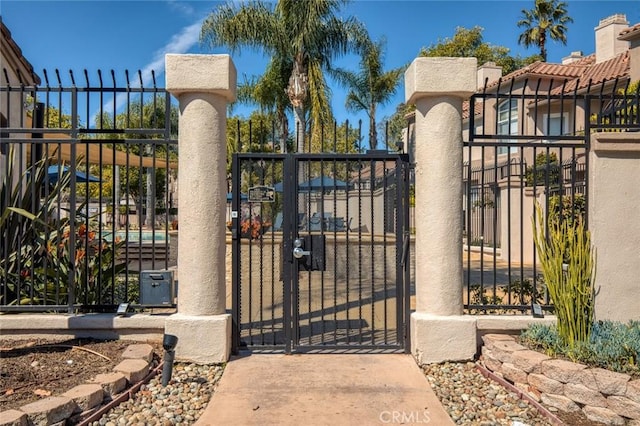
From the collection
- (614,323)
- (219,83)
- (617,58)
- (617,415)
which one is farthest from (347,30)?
(617,415)

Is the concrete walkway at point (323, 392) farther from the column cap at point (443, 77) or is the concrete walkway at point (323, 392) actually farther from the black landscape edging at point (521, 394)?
the column cap at point (443, 77)

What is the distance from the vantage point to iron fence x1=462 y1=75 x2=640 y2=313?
5.43m

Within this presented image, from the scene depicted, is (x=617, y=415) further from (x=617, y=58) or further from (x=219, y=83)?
(x=617, y=58)

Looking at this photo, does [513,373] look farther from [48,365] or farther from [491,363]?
[48,365]

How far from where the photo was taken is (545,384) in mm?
4359

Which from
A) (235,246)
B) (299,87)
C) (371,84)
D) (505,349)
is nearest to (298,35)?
(299,87)

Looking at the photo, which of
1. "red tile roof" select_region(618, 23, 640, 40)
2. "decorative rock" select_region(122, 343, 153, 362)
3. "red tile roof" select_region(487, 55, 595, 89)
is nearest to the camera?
"decorative rock" select_region(122, 343, 153, 362)

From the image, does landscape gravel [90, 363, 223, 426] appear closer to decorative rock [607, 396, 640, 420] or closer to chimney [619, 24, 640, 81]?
decorative rock [607, 396, 640, 420]

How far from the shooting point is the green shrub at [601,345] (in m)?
4.31

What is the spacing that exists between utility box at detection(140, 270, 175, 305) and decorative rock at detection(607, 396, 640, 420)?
437 centimetres

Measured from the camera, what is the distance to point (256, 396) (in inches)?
177

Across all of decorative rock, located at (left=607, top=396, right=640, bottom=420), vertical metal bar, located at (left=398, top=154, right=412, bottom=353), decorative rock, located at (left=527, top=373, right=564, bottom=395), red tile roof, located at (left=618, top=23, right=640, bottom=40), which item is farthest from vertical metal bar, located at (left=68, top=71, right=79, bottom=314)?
red tile roof, located at (left=618, top=23, right=640, bottom=40)

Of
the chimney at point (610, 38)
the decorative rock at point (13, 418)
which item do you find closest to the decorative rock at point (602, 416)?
the decorative rock at point (13, 418)

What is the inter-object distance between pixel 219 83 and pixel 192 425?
3364 millimetres
